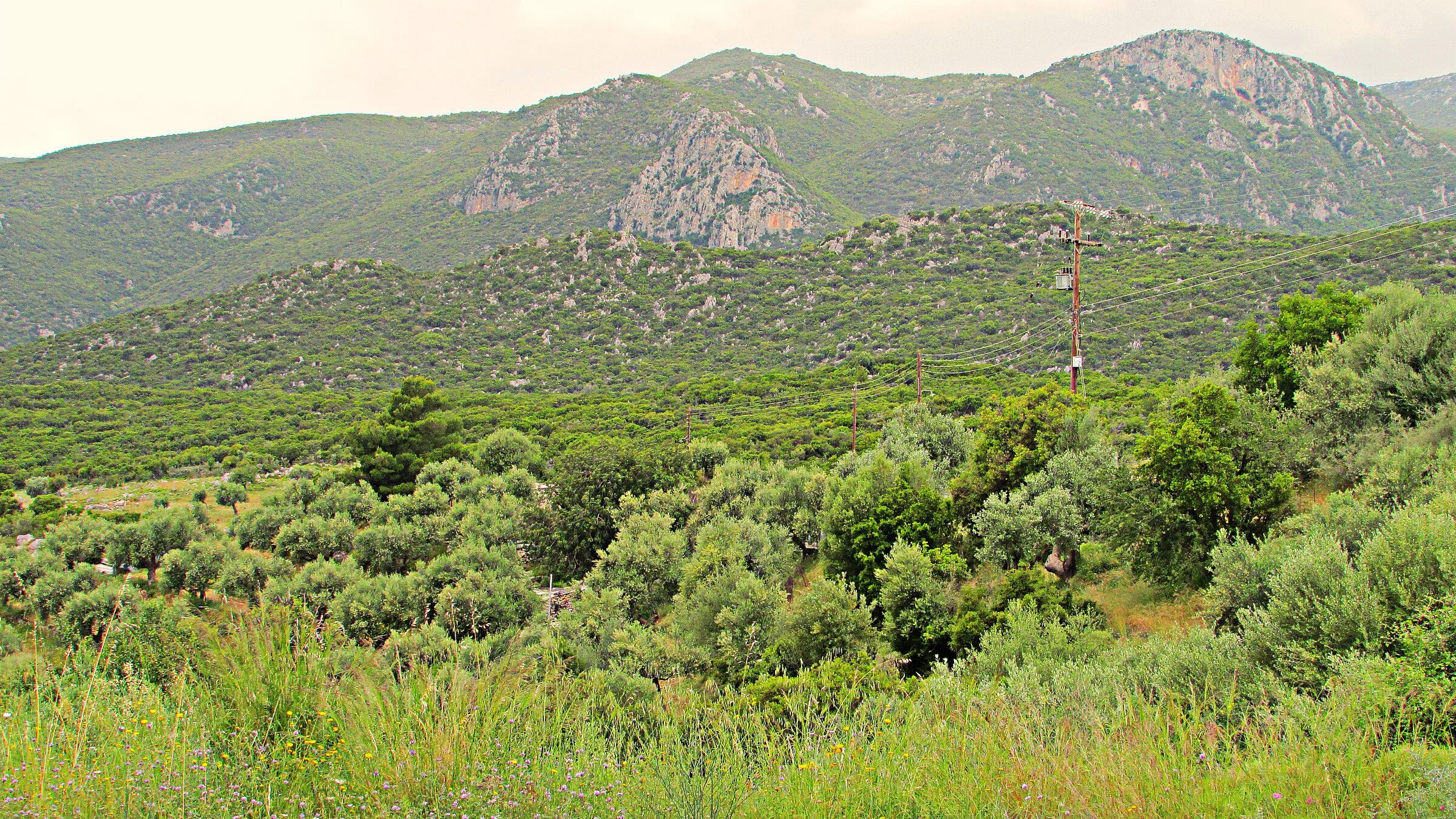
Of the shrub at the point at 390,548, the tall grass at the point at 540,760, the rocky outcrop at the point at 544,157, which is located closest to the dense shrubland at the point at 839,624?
the tall grass at the point at 540,760

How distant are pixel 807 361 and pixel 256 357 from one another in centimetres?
6361

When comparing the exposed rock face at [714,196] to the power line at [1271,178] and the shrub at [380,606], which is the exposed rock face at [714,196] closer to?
the power line at [1271,178]

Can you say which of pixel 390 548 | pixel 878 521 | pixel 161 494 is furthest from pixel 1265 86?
pixel 161 494

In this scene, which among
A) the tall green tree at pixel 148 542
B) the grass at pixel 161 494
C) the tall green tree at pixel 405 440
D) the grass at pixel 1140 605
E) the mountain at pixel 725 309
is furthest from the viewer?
the mountain at pixel 725 309

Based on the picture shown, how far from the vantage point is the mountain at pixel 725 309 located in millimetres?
65312

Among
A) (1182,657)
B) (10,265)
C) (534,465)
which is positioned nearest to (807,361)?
(534,465)

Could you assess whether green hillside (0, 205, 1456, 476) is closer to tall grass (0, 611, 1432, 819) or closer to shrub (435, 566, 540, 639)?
shrub (435, 566, 540, 639)

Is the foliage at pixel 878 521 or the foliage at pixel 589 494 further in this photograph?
the foliage at pixel 589 494

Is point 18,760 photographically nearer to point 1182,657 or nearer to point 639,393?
point 1182,657

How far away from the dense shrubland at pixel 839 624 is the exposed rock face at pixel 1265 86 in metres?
182

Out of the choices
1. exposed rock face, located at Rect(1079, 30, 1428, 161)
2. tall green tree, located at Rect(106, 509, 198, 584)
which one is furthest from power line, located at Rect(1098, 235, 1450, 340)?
exposed rock face, located at Rect(1079, 30, 1428, 161)

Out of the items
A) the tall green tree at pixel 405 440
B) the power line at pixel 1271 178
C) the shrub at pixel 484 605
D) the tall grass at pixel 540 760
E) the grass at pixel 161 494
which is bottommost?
the grass at pixel 161 494

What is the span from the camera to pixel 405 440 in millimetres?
48438

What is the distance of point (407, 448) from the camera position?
48.6 m
